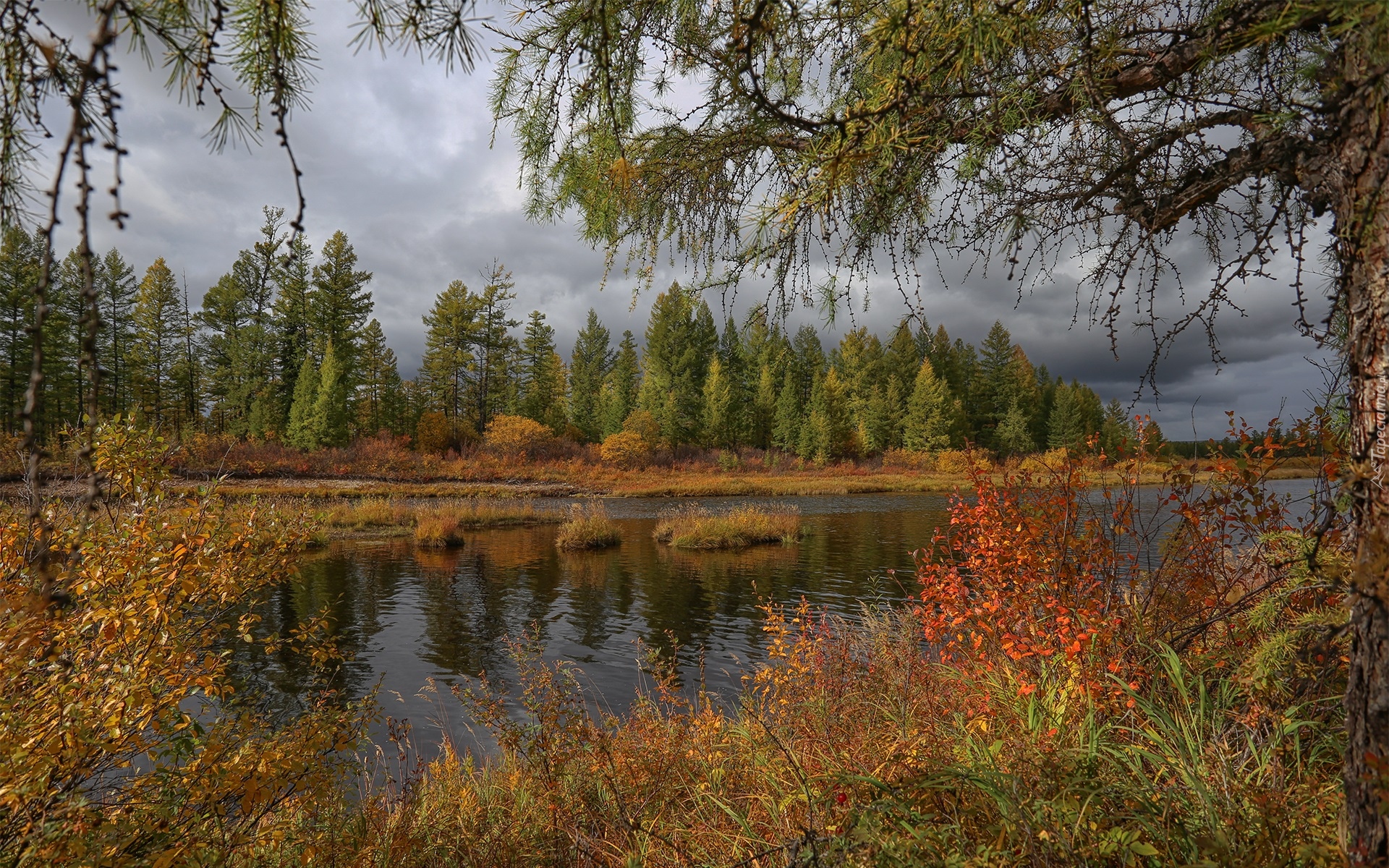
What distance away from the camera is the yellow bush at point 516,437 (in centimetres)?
3983

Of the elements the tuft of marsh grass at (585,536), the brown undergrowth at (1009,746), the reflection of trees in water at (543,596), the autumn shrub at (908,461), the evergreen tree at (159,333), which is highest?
the evergreen tree at (159,333)

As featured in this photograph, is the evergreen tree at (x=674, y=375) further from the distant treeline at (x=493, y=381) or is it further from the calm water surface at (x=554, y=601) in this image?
the calm water surface at (x=554, y=601)

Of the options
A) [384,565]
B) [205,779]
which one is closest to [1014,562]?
[205,779]

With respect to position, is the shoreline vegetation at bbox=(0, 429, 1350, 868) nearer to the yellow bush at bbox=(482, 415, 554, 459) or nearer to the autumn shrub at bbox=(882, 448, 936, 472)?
the yellow bush at bbox=(482, 415, 554, 459)

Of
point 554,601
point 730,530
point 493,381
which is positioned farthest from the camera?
point 493,381

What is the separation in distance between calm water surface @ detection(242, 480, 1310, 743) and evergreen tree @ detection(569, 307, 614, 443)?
29.1 meters

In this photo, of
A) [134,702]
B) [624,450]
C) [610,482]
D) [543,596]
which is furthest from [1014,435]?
[134,702]

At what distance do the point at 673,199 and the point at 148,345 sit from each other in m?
41.9

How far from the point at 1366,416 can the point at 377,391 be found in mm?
44828

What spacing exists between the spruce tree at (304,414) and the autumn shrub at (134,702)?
3312cm

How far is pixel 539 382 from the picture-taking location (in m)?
47.4

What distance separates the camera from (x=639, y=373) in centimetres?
5647

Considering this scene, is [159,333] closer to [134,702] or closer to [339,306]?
[339,306]

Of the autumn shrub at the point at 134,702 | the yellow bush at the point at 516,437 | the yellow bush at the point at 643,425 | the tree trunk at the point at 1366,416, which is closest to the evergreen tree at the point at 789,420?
the yellow bush at the point at 643,425
